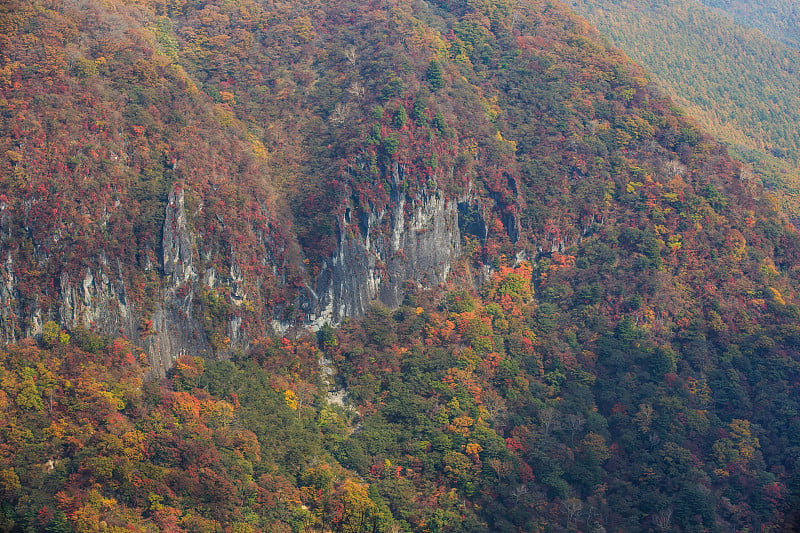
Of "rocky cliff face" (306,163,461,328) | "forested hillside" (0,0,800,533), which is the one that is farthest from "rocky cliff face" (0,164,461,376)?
"forested hillside" (0,0,800,533)

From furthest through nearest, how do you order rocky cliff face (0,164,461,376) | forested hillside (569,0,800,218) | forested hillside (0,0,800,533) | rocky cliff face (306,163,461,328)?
forested hillside (569,0,800,218) → rocky cliff face (306,163,461,328) → rocky cliff face (0,164,461,376) → forested hillside (0,0,800,533)

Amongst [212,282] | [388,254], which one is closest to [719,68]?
[388,254]

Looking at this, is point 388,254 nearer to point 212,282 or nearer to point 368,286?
point 368,286

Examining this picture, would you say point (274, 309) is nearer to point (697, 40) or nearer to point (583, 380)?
point (583, 380)

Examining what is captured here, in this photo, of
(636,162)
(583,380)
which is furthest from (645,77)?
(583,380)

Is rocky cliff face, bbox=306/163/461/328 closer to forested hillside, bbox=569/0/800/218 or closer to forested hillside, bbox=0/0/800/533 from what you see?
forested hillside, bbox=0/0/800/533
